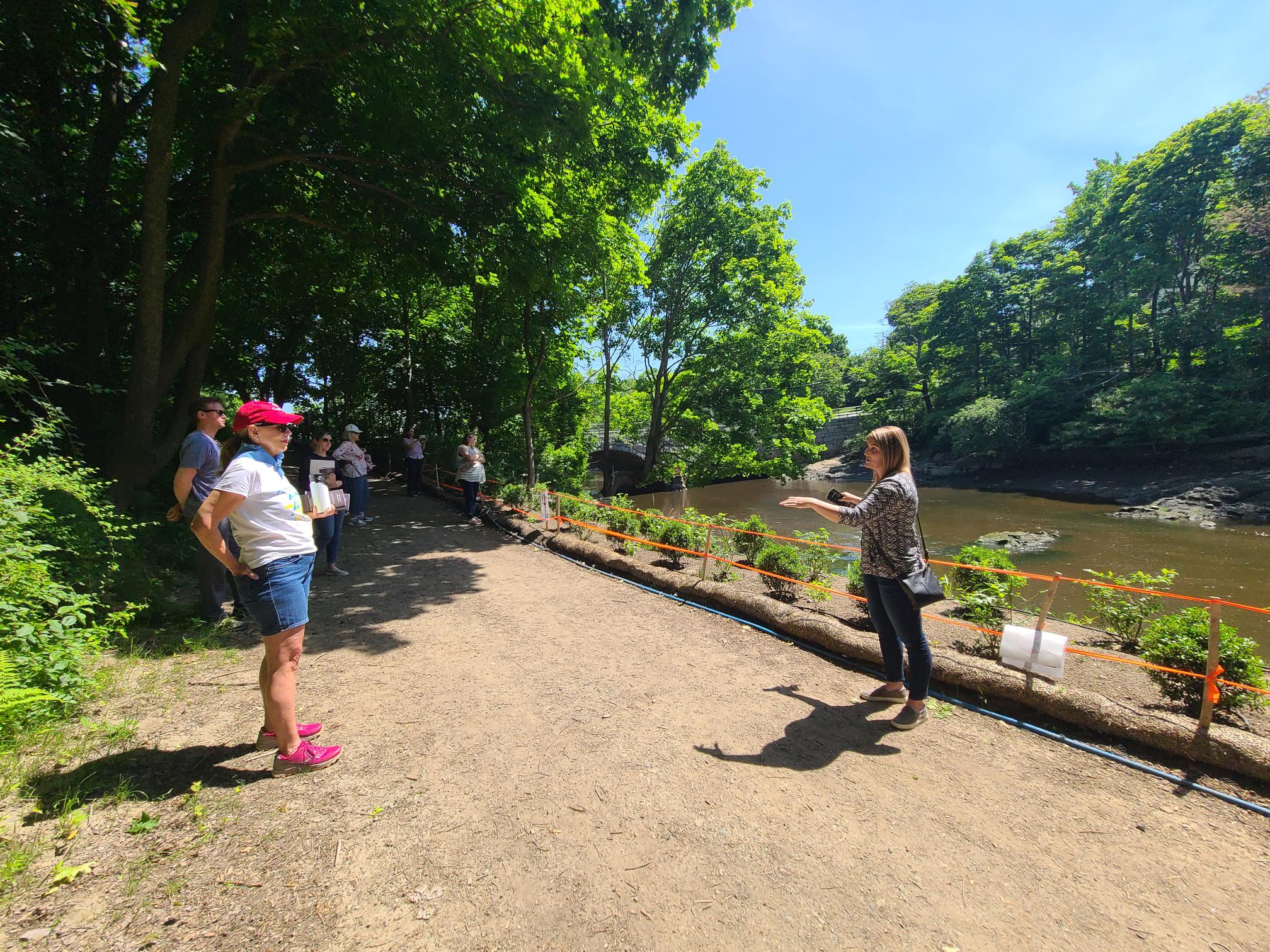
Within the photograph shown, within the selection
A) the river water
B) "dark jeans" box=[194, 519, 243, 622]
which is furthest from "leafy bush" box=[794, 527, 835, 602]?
"dark jeans" box=[194, 519, 243, 622]

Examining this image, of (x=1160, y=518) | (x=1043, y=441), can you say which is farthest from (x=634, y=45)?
(x=1043, y=441)

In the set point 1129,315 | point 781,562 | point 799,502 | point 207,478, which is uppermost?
point 1129,315

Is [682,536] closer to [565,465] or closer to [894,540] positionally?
[894,540]

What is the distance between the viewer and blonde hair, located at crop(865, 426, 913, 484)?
3525mm

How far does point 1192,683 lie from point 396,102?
971 centimetres

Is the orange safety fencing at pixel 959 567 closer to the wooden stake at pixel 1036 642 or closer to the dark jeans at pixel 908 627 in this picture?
the wooden stake at pixel 1036 642

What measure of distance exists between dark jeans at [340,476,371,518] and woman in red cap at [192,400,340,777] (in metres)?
7.02

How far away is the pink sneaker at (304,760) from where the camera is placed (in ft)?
9.07

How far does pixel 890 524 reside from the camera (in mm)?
3416

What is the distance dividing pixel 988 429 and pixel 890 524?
3354cm

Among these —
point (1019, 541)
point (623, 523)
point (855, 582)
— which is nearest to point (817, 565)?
point (855, 582)

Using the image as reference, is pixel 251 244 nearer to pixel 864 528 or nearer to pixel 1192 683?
pixel 864 528

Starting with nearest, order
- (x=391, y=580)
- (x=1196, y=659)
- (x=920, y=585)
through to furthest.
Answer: (x=920, y=585)
(x=1196, y=659)
(x=391, y=580)

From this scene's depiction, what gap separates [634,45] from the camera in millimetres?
8828
